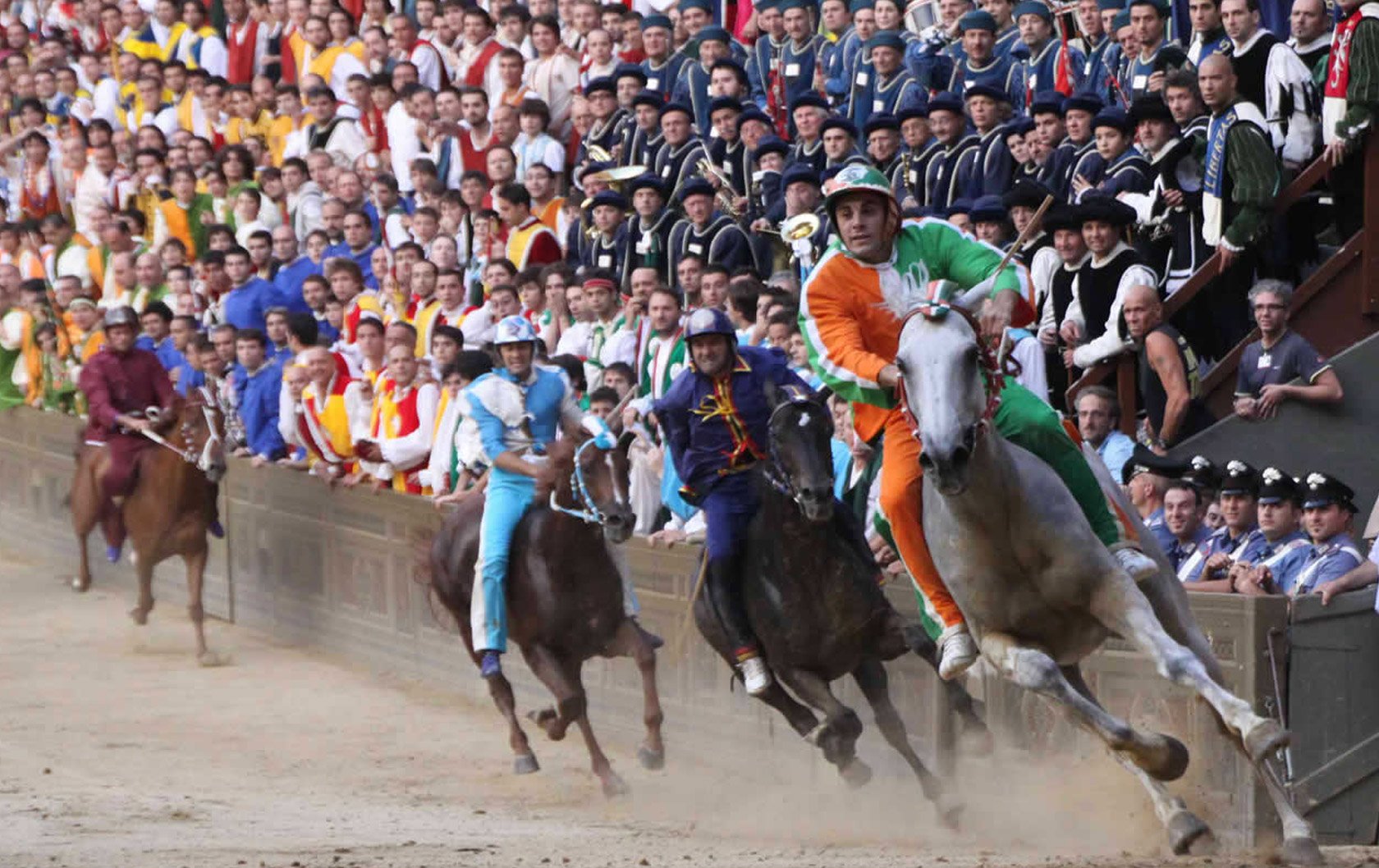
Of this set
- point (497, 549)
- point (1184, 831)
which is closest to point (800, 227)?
point (497, 549)

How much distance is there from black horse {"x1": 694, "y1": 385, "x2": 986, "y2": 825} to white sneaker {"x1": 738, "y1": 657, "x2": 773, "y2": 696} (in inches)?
1.7

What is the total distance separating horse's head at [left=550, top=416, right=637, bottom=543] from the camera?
12.3 m

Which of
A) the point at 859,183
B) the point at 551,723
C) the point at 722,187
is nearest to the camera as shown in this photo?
the point at 859,183

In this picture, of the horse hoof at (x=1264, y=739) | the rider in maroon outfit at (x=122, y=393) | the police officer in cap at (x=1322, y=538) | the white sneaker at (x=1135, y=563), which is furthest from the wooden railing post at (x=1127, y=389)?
the rider in maroon outfit at (x=122, y=393)

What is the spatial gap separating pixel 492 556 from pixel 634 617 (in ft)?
2.87

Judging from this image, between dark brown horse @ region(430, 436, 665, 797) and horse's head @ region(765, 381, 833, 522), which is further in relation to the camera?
dark brown horse @ region(430, 436, 665, 797)

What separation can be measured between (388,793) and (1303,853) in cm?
550

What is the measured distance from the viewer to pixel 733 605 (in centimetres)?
1157

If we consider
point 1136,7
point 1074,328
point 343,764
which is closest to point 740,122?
point 1136,7

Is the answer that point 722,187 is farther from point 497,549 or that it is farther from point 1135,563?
point 1135,563

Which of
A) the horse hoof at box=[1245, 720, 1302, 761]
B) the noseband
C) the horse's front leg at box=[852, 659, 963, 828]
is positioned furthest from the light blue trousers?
the horse hoof at box=[1245, 720, 1302, 761]

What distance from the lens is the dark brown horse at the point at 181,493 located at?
57.5 feet

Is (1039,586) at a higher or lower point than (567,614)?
higher

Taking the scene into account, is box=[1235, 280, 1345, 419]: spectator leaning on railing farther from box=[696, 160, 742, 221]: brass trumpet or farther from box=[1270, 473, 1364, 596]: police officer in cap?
box=[696, 160, 742, 221]: brass trumpet
